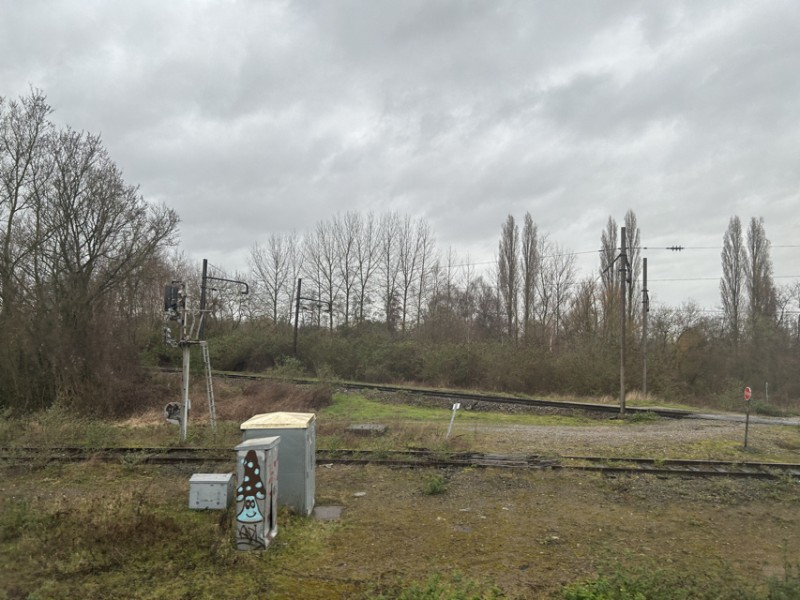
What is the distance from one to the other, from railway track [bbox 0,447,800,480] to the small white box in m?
3.04

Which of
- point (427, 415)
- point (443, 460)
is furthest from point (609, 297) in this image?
point (443, 460)

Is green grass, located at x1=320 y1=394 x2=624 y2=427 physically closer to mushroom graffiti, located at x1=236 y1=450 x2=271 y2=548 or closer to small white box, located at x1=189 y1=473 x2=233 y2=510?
small white box, located at x1=189 y1=473 x2=233 y2=510

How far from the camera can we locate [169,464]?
9.89 metres

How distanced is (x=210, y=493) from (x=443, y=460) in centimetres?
481

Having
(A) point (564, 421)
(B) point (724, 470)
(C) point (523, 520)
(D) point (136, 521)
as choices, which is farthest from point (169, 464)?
(A) point (564, 421)

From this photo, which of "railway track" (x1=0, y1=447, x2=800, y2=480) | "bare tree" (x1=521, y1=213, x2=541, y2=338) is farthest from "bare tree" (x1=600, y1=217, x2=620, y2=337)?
"railway track" (x1=0, y1=447, x2=800, y2=480)

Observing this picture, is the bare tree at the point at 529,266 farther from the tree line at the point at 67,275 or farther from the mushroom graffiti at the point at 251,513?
the mushroom graffiti at the point at 251,513

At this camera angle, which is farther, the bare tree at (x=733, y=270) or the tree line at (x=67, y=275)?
the bare tree at (x=733, y=270)

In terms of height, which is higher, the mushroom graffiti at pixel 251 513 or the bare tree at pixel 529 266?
the bare tree at pixel 529 266

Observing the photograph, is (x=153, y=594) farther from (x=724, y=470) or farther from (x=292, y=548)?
(x=724, y=470)

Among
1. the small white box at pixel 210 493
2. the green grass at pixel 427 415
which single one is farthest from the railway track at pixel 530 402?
the small white box at pixel 210 493

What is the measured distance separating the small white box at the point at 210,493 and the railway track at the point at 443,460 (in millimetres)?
3037

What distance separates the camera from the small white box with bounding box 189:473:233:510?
6.70m

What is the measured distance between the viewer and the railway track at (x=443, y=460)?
9.69 metres
